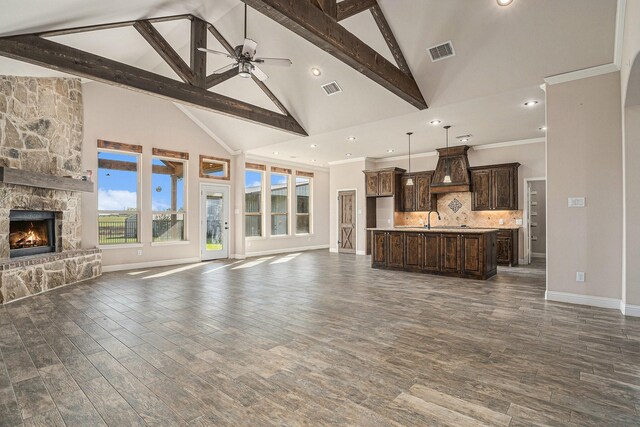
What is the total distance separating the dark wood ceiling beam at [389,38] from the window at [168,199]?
5.86 metres

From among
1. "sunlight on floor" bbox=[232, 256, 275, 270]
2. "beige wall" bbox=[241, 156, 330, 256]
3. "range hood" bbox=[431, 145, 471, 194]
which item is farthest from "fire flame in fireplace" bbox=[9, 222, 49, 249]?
"range hood" bbox=[431, 145, 471, 194]

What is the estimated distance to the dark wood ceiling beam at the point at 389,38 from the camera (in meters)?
4.65

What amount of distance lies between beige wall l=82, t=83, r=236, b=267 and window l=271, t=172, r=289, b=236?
196 cm

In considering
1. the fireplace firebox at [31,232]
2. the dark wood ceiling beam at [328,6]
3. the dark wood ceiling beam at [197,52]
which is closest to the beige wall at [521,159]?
the dark wood ceiling beam at [328,6]

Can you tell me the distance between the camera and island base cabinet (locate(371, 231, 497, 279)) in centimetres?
627

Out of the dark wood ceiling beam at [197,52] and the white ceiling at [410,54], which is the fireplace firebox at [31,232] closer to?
the white ceiling at [410,54]

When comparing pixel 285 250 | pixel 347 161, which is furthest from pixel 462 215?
pixel 285 250

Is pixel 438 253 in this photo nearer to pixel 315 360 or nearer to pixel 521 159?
pixel 521 159

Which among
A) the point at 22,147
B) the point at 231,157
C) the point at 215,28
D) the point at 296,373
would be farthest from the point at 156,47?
the point at 296,373

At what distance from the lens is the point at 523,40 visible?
4363 millimetres

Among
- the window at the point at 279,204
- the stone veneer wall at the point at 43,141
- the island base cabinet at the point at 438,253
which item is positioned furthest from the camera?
the window at the point at 279,204

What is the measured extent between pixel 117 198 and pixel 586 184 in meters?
8.63

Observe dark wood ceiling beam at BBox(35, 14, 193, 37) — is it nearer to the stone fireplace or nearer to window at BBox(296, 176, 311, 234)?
the stone fireplace

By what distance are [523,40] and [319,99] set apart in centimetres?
358
